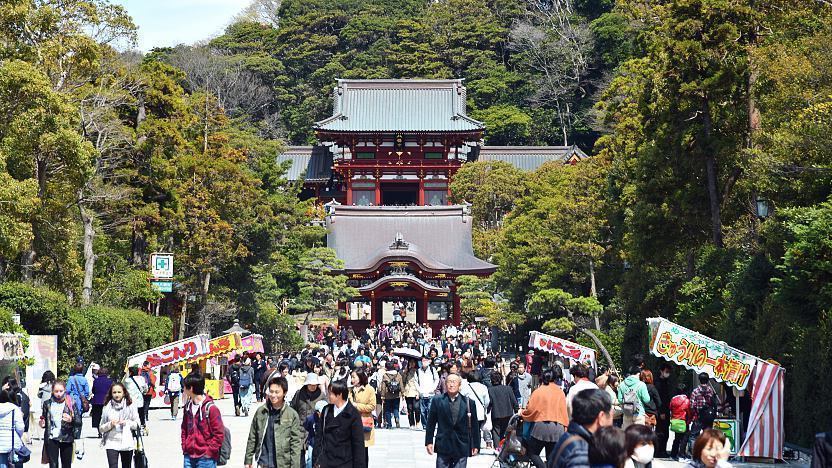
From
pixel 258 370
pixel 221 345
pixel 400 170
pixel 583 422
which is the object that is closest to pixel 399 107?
pixel 400 170

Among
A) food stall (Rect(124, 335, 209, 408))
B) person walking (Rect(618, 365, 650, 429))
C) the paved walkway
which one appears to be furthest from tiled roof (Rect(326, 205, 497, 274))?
person walking (Rect(618, 365, 650, 429))

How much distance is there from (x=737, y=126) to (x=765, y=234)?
4970 millimetres

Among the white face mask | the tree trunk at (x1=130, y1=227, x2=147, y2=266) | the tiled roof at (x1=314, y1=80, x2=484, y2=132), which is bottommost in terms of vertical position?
the white face mask

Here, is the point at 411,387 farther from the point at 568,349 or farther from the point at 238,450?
the point at 238,450

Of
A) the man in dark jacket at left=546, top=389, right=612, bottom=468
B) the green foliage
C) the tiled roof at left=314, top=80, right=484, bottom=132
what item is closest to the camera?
the man in dark jacket at left=546, top=389, right=612, bottom=468

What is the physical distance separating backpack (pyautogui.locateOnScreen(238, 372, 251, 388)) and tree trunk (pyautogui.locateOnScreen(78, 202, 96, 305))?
538 cm

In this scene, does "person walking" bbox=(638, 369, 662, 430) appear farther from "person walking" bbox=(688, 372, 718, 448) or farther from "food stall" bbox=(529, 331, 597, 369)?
"food stall" bbox=(529, 331, 597, 369)

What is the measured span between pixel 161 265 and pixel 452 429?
17616 millimetres

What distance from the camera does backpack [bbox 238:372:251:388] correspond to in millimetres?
19672

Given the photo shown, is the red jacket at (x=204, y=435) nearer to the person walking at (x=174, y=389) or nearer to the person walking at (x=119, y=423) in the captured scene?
the person walking at (x=119, y=423)

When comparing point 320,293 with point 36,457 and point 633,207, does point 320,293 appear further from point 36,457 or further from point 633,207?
point 36,457

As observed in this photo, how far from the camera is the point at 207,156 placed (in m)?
29.4

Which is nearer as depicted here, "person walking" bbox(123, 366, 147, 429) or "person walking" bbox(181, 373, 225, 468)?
"person walking" bbox(181, 373, 225, 468)

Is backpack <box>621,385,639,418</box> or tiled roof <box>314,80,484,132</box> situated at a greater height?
tiled roof <box>314,80,484,132</box>
